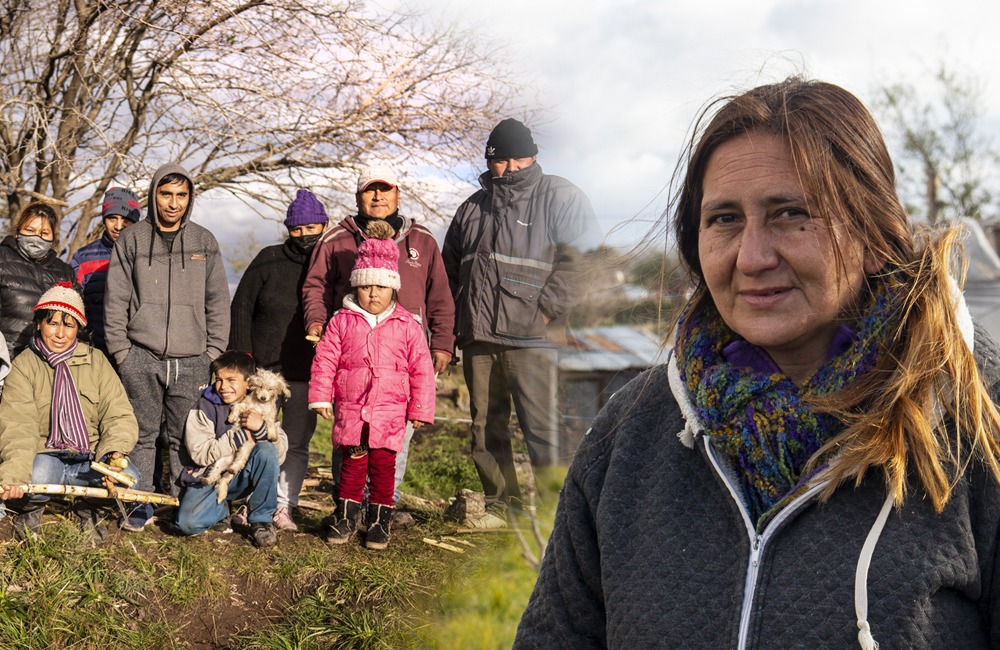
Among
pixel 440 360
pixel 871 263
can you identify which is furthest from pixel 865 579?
pixel 440 360

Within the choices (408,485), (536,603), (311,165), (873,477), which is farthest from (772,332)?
(311,165)

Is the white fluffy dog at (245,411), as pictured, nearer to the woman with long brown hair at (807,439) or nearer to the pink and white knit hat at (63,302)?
the pink and white knit hat at (63,302)

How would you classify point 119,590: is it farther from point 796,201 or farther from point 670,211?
point 796,201

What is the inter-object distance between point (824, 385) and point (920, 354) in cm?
14

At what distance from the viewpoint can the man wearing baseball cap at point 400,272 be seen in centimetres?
413

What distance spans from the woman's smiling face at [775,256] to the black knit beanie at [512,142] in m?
2.39

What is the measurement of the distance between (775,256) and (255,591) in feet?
9.93

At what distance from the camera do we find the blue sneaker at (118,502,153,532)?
401cm

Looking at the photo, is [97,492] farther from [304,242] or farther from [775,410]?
[775,410]

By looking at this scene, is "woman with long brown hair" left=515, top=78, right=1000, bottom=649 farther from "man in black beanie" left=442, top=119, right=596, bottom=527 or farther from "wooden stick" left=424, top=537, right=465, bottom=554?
"wooden stick" left=424, top=537, right=465, bottom=554

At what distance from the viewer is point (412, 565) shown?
3662 millimetres

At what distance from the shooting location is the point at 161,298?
4.30m

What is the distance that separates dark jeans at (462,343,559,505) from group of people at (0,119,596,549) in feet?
0.03

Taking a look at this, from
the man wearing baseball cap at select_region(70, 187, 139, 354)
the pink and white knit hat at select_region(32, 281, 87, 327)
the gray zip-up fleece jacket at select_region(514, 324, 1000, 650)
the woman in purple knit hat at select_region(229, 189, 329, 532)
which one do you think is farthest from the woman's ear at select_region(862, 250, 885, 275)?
the man wearing baseball cap at select_region(70, 187, 139, 354)
